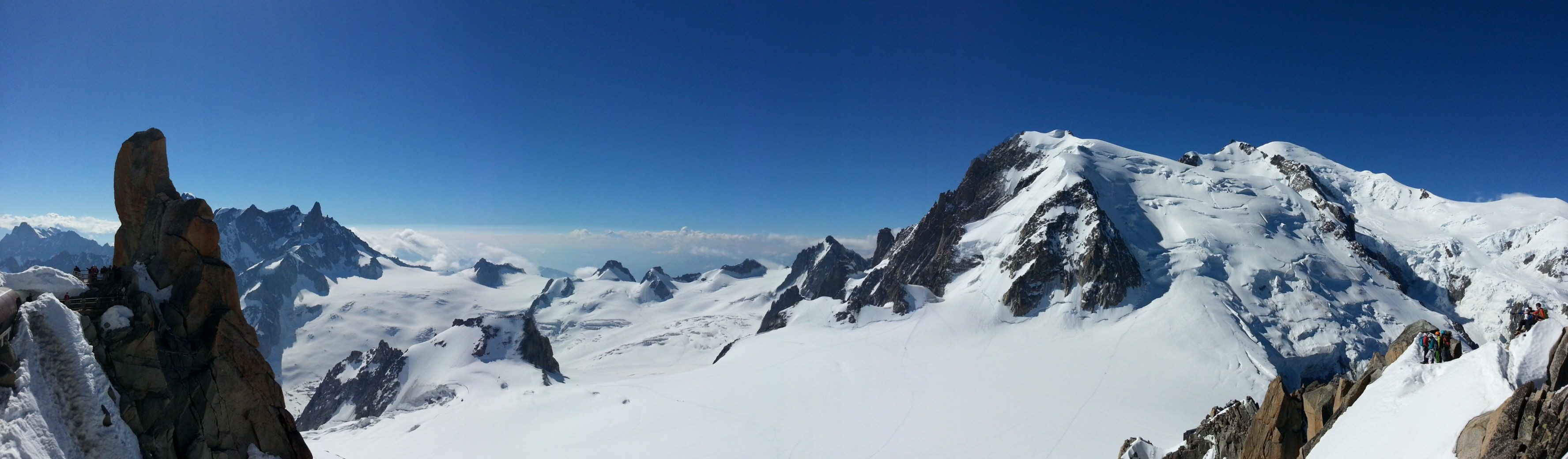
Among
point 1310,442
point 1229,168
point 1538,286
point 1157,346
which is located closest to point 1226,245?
point 1157,346

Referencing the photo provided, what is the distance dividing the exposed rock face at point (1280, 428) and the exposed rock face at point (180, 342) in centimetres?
3553

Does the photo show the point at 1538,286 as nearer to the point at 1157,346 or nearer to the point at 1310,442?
→ the point at 1157,346

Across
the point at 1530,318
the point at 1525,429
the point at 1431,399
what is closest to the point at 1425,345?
the point at 1530,318

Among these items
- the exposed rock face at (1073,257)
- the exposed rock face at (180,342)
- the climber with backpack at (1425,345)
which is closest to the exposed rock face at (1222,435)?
the climber with backpack at (1425,345)

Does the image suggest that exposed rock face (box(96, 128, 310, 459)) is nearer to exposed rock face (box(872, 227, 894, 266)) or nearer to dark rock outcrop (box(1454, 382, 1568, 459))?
dark rock outcrop (box(1454, 382, 1568, 459))

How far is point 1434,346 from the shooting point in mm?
17703

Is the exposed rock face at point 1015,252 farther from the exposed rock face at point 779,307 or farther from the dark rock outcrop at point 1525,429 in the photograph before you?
the dark rock outcrop at point 1525,429

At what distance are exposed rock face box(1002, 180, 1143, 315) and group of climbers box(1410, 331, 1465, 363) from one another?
6375 cm

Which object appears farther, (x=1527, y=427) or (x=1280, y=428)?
(x=1280, y=428)

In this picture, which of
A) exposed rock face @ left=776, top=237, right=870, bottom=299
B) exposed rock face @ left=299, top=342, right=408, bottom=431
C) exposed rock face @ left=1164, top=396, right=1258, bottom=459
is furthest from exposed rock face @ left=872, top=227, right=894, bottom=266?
exposed rock face @ left=1164, top=396, right=1258, bottom=459

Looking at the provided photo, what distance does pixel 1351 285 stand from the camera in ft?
246

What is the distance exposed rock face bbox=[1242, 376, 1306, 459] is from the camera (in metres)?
20.9

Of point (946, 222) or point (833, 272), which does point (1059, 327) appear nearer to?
point (946, 222)

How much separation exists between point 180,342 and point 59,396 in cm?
529
